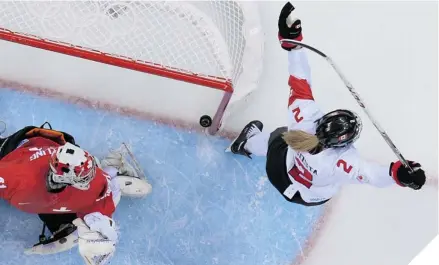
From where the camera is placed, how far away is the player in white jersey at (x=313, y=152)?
195 centimetres

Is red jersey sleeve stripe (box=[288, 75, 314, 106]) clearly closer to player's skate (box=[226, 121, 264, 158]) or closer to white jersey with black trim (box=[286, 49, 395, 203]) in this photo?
white jersey with black trim (box=[286, 49, 395, 203])

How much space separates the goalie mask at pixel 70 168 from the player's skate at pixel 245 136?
749 millimetres

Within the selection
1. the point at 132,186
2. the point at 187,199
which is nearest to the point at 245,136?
the point at 187,199

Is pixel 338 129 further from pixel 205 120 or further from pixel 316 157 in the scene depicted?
pixel 205 120

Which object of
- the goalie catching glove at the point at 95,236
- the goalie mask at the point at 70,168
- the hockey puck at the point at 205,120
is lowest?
the goalie catching glove at the point at 95,236

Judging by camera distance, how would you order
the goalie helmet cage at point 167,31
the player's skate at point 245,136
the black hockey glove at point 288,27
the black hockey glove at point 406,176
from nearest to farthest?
the black hockey glove at point 406,176 < the black hockey glove at point 288,27 < the goalie helmet cage at point 167,31 < the player's skate at point 245,136

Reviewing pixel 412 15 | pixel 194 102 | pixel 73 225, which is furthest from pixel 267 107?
pixel 73 225

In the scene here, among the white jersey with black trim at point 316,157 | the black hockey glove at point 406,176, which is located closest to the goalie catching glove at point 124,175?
the white jersey with black trim at point 316,157

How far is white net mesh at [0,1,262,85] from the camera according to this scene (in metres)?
2.50

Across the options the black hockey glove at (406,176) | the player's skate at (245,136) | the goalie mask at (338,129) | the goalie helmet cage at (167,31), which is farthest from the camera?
the player's skate at (245,136)

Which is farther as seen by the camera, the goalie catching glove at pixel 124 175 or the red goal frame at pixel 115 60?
the goalie catching glove at pixel 124 175

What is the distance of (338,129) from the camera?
1.93m

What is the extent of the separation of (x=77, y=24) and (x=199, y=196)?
0.85 m

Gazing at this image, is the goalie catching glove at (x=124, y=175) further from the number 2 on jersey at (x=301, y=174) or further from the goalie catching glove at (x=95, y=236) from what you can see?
the number 2 on jersey at (x=301, y=174)
